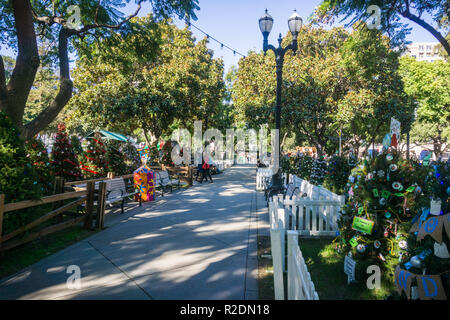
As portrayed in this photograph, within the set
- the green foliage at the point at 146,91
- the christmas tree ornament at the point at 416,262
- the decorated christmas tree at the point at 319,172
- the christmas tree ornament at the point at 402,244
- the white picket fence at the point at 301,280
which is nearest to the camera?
the white picket fence at the point at 301,280

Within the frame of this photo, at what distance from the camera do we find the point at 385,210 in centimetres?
396

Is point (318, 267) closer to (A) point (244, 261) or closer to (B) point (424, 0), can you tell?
(A) point (244, 261)

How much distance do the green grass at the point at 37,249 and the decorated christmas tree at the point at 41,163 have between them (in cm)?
278

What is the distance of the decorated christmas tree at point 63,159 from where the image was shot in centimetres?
1050

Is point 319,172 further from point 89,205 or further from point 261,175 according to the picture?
point 89,205

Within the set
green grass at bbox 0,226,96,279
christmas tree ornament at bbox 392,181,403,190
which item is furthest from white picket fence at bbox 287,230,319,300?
green grass at bbox 0,226,96,279

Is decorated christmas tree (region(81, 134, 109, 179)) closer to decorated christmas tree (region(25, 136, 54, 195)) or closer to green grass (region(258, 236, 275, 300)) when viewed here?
decorated christmas tree (region(25, 136, 54, 195))

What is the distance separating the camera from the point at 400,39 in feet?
35.0

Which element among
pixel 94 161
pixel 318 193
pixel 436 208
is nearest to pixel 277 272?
pixel 436 208

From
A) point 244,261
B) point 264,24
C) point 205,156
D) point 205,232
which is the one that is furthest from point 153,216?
point 205,156

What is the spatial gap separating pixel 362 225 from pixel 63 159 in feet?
33.8

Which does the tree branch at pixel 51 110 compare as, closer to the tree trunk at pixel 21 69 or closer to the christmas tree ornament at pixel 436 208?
the tree trunk at pixel 21 69

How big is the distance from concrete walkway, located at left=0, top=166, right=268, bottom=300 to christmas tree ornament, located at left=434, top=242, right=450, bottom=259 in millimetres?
2243

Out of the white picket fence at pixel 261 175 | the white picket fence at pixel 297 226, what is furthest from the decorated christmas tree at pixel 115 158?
the white picket fence at pixel 297 226
